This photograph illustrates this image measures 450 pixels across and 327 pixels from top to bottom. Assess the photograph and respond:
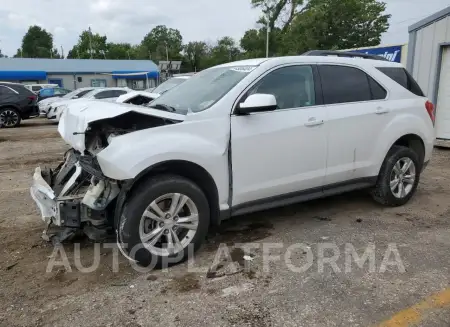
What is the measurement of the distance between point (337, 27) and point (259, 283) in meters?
38.2

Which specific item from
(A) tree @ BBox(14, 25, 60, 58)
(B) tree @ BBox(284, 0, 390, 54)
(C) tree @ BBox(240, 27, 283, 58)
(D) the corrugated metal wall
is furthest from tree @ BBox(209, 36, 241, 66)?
(D) the corrugated metal wall

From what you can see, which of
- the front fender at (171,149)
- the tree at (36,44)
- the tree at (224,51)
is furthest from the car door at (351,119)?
the tree at (36,44)

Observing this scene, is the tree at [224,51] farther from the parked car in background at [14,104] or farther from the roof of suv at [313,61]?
the roof of suv at [313,61]

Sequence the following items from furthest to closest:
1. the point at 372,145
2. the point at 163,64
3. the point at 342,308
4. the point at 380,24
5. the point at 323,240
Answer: the point at 380,24 → the point at 163,64 → the point at 372,145 → the point at 323,240 → the point at 342,308

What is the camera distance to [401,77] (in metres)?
5.03

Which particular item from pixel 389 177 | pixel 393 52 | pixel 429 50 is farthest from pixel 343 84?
pixel 393 52

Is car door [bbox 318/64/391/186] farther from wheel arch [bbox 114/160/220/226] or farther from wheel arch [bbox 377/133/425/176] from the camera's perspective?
wheel arch [bbox 114/160/220/226]

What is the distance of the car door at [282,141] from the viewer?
3.76 meters

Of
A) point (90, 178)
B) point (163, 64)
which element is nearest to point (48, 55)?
point (163, 64)

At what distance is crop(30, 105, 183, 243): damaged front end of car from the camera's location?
335 centimetres

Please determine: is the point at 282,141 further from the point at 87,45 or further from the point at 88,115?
the point at 87,45

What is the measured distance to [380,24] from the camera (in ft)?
131

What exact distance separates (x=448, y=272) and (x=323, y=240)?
1136 mm

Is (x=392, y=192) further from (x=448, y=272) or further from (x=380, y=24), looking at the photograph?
(x=380, y=24)
